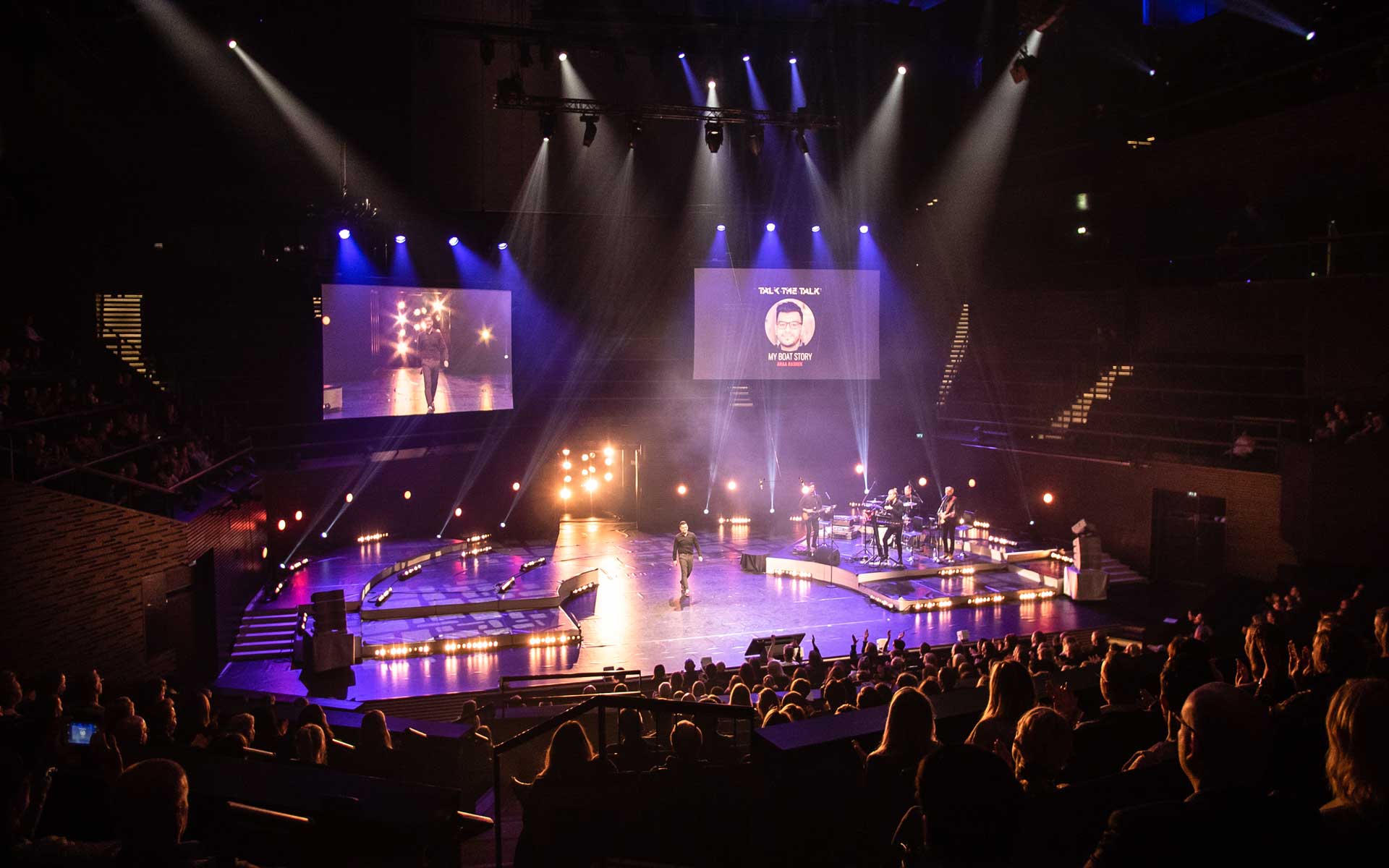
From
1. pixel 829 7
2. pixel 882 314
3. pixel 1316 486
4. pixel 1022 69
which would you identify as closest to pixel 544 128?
pixel 829 7

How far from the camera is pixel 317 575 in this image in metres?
17.3

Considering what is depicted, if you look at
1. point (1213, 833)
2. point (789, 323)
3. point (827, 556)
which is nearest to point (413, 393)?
point (789, 323)

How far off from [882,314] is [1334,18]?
11576mm

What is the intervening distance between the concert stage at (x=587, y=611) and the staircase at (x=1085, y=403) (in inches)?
138

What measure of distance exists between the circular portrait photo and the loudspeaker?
20.8 ft

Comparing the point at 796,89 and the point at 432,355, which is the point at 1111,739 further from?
the point at 796,89

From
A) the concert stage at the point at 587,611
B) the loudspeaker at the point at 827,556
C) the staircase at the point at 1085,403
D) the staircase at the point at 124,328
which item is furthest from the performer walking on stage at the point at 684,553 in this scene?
the staircase at the point at 124,328

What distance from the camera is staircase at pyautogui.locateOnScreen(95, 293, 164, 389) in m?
16.3

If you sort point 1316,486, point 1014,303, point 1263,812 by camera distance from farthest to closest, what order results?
1. point 1014,303
2. point 1316,486
3. point 1263,812

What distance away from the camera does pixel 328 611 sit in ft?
39.9

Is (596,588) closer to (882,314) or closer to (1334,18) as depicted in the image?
(882,314)

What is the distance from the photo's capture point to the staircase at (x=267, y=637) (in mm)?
13555

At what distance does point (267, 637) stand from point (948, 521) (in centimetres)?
1248

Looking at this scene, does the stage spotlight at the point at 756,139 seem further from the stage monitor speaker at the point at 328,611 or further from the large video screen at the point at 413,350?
the stage monitor speaker at the point at 328,611
